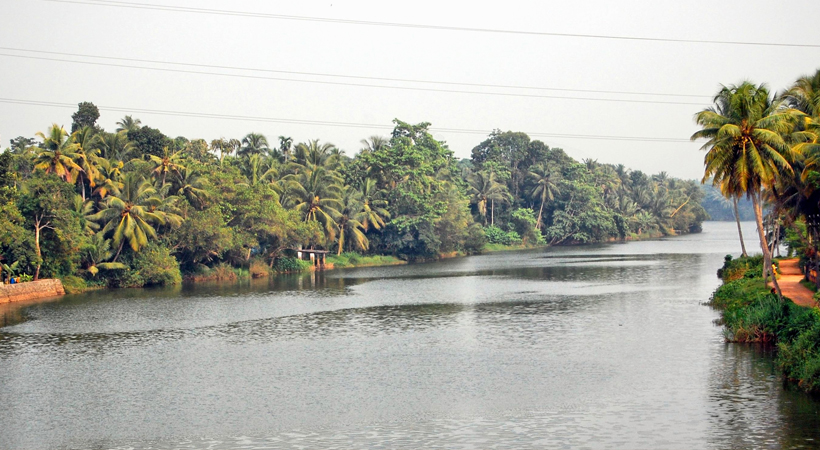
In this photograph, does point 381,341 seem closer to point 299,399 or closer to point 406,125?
point 299,399

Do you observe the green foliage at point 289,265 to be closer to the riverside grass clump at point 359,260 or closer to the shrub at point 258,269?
the shrub at point 258,269

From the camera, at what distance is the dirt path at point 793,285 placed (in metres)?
33.0

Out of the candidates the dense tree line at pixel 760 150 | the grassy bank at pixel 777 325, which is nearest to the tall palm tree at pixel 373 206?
the grassy bank at pixel 777 325

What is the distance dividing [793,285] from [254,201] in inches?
1571

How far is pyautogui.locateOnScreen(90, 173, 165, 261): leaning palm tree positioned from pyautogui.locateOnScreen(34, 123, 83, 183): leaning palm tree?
3.56m

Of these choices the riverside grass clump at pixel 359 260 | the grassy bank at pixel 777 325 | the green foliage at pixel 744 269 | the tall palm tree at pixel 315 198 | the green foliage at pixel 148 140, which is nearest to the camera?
the grassy bank at pixel 777 325

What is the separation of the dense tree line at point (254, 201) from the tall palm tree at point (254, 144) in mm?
Result: 154

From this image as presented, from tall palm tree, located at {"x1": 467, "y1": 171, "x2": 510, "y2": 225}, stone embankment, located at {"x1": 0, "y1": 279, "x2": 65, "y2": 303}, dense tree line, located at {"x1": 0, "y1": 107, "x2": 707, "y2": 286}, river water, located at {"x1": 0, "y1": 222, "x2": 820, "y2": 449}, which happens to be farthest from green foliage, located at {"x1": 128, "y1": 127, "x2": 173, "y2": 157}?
tall palm tree, located at {"x1": 467, "y1": 171, "x2": 510, "y2": 225}

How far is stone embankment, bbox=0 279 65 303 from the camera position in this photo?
46656 mm

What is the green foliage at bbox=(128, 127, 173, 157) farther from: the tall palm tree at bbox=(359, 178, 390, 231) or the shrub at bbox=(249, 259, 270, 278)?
the tall palm tree at bbox=(359, 178, 390, 231)

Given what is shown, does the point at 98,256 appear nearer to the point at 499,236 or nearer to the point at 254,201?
the point at 254,201

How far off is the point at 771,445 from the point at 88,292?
45.9 m

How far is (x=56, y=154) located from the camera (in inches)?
2096

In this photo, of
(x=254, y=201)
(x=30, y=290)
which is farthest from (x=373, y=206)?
(x=30, y=290)
